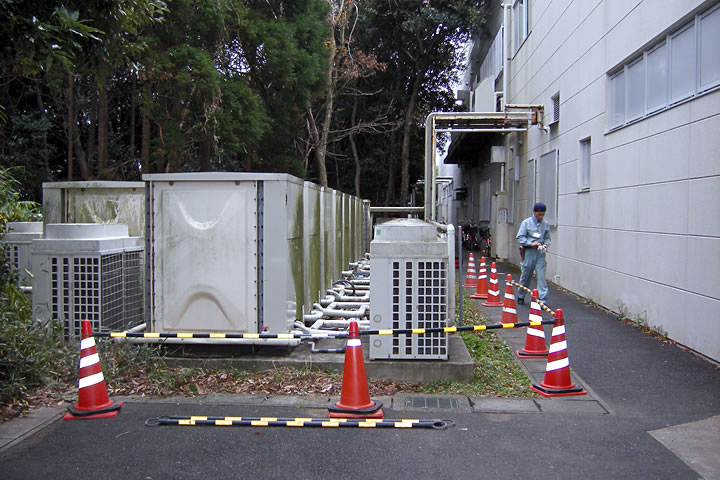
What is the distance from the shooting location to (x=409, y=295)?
6.23 m

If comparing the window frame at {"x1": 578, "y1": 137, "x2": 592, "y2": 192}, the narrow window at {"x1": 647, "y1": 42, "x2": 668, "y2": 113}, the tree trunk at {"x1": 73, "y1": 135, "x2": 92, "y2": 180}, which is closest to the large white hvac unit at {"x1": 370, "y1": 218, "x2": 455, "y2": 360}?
the narrow window at {"x1": 647, "y1": 42, "x2": 668, "y2": 113}

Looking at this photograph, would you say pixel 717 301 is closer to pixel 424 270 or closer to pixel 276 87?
pixel 424 270

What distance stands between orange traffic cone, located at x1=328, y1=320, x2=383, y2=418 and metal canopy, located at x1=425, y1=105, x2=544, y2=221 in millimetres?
11411

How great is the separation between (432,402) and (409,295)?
Answer: 42.8 inches

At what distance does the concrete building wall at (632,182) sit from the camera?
7.29 meters

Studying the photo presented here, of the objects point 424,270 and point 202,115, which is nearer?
point 424,270

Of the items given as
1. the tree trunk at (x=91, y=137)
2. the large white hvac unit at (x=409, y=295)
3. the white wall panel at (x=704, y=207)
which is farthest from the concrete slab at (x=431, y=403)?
the tree trunk at (x=91, y=137)

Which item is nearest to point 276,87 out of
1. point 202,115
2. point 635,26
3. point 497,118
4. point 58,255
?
point 202,115

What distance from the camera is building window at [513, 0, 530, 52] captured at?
1820 cm

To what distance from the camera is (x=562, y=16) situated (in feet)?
46.1

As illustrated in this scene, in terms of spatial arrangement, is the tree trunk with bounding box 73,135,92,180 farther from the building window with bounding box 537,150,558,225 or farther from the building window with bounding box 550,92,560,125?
the building window with bounding box 550,92,560,125

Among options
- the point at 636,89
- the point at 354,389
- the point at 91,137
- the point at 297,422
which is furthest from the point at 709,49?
the point at 91,137

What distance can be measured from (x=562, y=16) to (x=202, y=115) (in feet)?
28.0

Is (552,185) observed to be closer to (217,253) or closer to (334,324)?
(334,324)
